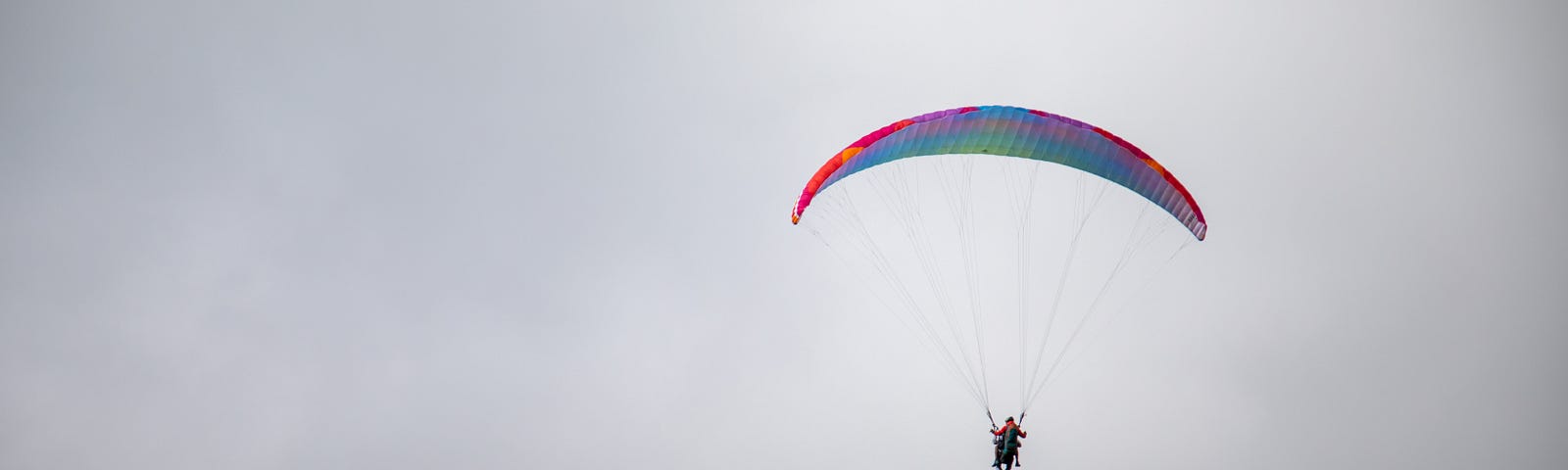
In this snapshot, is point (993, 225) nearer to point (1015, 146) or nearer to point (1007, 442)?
point (1015, 146)

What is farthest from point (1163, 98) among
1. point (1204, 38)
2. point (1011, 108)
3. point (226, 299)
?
point (1011, 108)

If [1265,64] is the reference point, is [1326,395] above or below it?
below

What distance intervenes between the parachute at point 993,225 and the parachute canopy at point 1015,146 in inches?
0.9

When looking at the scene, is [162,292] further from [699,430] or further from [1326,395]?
[1326,395]

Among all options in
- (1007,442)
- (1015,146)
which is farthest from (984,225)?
(1007,442)

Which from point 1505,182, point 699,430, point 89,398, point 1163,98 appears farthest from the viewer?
point 1505,182

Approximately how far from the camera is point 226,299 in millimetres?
69750

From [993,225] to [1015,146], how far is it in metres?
59.2

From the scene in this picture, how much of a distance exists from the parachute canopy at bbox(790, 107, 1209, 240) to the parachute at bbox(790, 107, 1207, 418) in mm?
24

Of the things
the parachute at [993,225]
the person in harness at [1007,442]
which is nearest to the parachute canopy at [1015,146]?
the parachute at [993,225]

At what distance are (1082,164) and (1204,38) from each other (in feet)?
381

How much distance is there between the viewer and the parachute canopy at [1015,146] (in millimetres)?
19656

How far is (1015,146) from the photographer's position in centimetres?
2053

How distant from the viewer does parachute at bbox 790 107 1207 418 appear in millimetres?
19969
